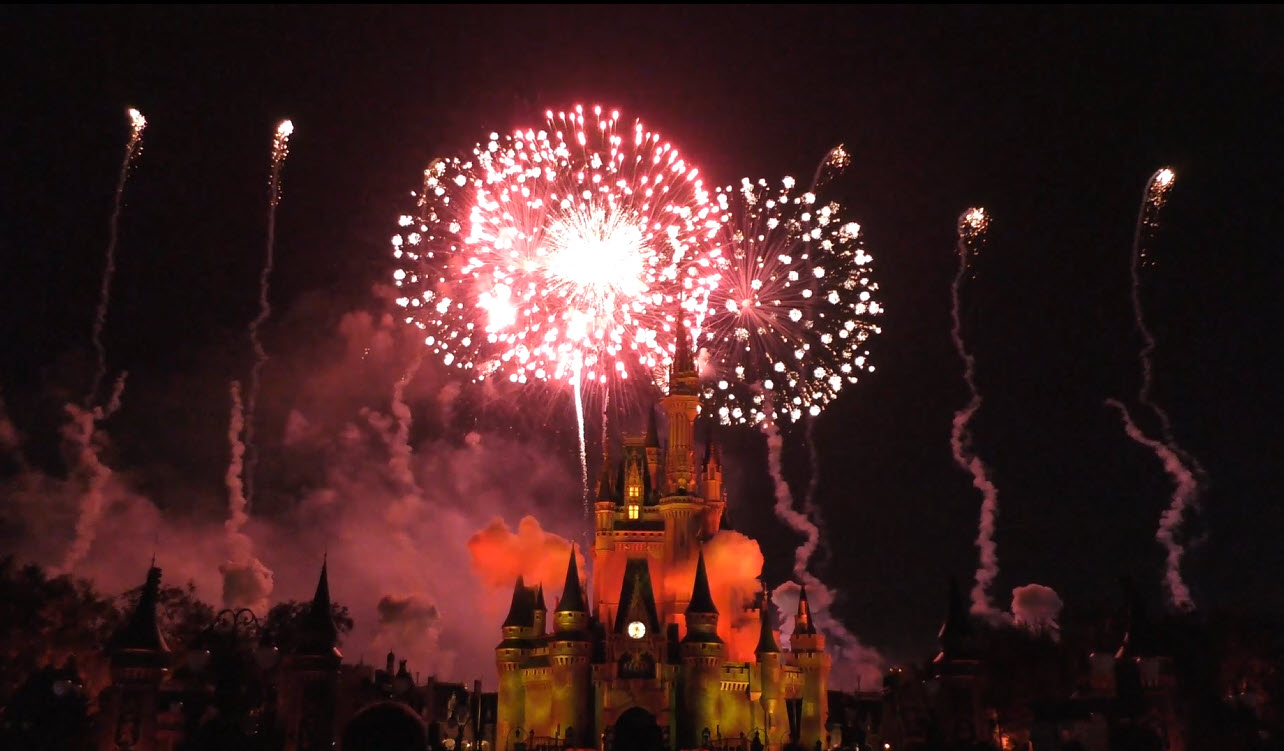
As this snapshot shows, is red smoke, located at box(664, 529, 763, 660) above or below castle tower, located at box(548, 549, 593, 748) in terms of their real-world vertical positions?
above

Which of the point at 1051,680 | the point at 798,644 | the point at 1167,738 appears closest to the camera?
the point at 1167,738

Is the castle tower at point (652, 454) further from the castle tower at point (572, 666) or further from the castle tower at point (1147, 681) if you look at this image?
the castle tower at point (1147, 681)

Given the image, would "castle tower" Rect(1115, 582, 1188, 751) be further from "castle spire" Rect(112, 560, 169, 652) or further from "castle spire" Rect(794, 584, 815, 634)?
"castle spire" Rect(794, 584, 815, 634)

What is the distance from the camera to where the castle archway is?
3281 cm

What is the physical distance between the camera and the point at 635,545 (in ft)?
327

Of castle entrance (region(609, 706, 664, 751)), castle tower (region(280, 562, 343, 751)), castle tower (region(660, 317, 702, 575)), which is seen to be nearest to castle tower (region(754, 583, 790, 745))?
castle tower (region(660, 317, 702, 575))

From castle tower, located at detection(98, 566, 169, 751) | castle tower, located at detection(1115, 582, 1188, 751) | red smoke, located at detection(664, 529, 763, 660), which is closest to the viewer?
castle tower, located at detection(1115, 582, 1188, 751)

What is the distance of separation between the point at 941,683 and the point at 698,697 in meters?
38.6

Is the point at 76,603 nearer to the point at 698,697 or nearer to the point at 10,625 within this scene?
the point at 10,625

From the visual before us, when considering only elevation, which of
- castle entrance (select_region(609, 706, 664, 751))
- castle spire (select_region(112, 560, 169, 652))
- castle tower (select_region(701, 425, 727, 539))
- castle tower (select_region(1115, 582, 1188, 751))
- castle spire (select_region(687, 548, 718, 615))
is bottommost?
castle entrance (select_region(609, 706, 664, 751))

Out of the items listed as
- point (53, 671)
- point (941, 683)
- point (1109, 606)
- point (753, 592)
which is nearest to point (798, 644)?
point (753, 592)

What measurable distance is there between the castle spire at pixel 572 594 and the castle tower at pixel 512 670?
4.89 metres

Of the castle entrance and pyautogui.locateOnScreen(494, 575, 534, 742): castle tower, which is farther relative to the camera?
pyautogui.locateOnScreen(494, 575, 534, 742): castle tower

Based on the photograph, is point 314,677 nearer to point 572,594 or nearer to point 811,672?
point 572,594
